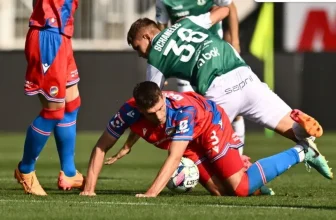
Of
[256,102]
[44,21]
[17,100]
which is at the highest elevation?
[44,21]

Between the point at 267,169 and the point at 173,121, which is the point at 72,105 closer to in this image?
the point at 173,121

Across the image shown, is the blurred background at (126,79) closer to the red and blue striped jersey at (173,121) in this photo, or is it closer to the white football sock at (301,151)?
the white football sock at (301,151)

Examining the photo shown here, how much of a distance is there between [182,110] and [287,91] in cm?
1121

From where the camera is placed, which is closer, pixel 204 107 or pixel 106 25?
pixel 204 107

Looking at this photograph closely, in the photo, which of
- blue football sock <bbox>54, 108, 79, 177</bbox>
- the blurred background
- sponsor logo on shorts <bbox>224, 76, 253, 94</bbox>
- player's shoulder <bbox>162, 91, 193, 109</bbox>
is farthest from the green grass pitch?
the blurred background

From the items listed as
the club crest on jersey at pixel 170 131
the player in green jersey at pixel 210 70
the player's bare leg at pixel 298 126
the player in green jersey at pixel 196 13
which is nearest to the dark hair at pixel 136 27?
the player in green jersey at pixel 210 70

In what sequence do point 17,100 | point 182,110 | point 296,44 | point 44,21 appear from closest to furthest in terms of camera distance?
point 182,110, point 44,21, point 17,100, point 296,44

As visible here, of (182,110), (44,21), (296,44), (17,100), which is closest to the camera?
(182,110)

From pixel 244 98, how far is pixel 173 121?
1302 mm

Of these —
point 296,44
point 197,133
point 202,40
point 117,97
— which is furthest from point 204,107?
point 296,44

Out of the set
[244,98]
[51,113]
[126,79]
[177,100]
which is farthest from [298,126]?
[126,79]

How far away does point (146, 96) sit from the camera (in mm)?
7852

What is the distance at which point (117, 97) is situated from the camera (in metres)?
18.9

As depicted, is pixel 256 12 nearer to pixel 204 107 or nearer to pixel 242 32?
pixel 242 32
